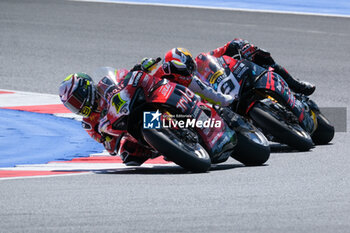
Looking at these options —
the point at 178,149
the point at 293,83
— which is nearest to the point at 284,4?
the point at 293,83

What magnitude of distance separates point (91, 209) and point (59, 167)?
8.06ft

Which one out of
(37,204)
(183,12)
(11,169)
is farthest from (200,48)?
(37,204)

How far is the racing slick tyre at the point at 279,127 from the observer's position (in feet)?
26.3

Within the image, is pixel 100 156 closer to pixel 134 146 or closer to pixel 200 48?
pixel 134 146

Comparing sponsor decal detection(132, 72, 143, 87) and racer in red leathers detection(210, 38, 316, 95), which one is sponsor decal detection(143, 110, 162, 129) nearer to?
sponsor decal detection(132, 72, 143, 87)

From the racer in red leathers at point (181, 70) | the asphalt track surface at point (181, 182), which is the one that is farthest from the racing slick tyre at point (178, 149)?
the racer in red leathers at point (181, 70)

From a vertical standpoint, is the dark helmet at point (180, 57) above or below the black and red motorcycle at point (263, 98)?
above

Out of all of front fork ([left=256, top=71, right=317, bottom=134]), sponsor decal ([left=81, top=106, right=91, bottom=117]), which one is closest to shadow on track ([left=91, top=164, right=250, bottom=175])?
sponsor decal ([left=81, top=106, right=91, bottom=117])

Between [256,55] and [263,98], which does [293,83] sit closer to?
[256,55]

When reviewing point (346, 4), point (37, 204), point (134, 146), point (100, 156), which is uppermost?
point (37, 204)

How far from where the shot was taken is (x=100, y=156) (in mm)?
8266

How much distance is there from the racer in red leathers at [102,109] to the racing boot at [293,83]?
2238 mm

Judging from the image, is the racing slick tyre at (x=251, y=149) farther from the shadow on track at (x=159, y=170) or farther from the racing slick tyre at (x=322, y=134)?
the racing slick tyre at (x=322, y=134)

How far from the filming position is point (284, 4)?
19.4 m
